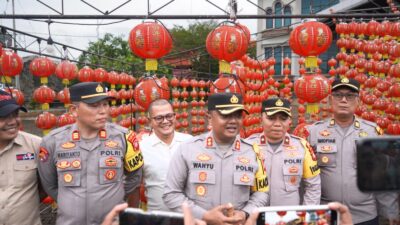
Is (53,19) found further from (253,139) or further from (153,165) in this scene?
(253,139)

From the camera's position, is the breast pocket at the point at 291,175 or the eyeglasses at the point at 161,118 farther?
the eyeglasses at the point at 161,118

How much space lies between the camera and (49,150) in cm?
256

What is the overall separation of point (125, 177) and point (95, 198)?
14.6 inches

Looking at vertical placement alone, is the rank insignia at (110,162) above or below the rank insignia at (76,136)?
below

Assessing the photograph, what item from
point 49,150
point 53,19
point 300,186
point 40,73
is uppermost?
point 53,19

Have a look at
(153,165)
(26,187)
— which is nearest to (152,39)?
(153,165)

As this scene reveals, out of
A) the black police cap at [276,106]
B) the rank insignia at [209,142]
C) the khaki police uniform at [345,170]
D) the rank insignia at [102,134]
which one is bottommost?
the khaki police uniform at [345,170]

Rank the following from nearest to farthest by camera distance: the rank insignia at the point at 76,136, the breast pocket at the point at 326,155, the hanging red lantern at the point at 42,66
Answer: the rank insignia at the point at 76,136
the breast pocket at the point at 326,155
the hanging red lantern at the point at 42,66

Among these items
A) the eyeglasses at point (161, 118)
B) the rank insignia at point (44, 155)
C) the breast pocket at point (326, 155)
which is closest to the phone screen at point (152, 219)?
the rank insignia at point (44, 155)

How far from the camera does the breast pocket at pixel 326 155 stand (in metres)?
3.00

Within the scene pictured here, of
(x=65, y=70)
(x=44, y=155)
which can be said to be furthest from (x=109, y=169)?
(x=65, y=70)

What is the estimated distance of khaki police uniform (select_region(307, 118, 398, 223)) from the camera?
2.91 metres

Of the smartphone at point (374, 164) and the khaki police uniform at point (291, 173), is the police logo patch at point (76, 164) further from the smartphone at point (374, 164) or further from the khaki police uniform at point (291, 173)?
the smartphone at point (374, 164)

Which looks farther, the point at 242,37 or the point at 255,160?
the point at 242,37
